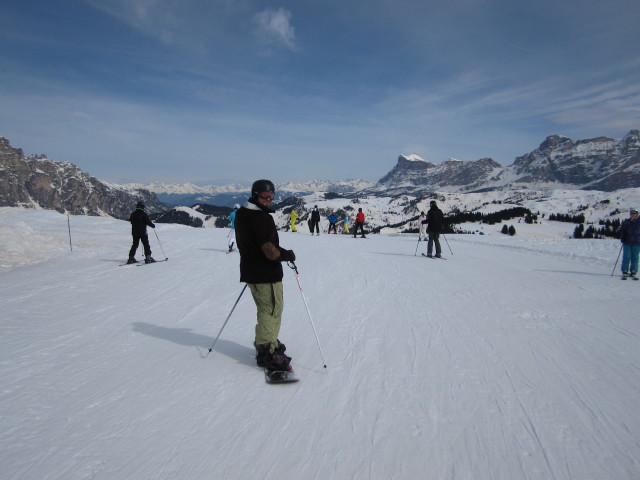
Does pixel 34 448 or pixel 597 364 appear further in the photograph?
pixel 597 364

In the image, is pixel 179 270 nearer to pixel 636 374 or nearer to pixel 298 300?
pixel 298 300

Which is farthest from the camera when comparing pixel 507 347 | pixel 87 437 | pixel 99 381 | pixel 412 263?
pixel 412 263

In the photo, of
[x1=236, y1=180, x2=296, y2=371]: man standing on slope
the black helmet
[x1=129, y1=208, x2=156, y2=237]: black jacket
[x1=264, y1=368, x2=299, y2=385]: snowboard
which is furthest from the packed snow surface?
[x1=129, y1=208, x2=156, y2=237]: black jacket

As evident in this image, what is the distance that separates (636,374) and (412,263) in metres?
9.65

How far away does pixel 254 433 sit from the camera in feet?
11.7

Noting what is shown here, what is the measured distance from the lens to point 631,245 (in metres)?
11.4

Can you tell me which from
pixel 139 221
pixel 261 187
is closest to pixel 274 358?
pixel 261 187

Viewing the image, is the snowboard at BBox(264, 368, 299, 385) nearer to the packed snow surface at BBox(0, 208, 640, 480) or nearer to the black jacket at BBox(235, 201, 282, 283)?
the packed snow surface at BBox(0, 208, 640, 480)

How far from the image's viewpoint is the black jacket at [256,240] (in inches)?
174

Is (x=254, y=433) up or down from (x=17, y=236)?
down

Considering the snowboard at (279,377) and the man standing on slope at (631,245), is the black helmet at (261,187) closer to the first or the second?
the snowboard at (279,377)

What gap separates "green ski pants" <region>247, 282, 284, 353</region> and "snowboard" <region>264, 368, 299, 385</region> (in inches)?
13.4

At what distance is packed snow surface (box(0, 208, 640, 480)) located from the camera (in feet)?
10.6

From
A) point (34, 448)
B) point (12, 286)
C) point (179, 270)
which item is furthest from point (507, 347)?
point (12, 286)
